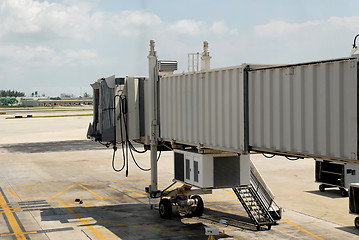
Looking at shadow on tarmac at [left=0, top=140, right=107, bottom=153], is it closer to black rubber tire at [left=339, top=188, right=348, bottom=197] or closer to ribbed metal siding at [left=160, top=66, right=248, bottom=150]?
black rubber tire at [left=339, top=188, right=348, bottom=197]

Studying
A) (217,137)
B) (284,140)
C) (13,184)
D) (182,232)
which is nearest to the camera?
(284,140)

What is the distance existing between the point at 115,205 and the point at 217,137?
10944 mm

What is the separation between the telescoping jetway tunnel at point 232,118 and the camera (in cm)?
1397

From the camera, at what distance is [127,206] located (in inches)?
1086

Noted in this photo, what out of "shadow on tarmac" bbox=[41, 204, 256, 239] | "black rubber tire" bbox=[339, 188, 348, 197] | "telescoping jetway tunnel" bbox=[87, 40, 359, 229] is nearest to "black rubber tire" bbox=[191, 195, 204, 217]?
"telescoping jetway tunnel" bbox=[87, 40, 359, 229]

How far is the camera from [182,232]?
2191cm

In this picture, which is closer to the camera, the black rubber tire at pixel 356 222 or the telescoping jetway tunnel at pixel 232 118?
the telescoping jetway tunnel at pixel 232 118

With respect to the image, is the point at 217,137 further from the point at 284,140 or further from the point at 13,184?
the point at 13,184

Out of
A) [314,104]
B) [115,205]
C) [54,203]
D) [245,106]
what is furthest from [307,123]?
[54,203]

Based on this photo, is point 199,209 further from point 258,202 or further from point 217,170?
point 217,170

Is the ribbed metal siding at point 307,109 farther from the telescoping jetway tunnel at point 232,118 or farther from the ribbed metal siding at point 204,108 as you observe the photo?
the ribbed metal siding at point 204,108

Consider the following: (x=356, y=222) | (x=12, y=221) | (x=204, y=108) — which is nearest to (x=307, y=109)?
(x=204, y=108)

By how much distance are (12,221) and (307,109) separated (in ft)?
52.4

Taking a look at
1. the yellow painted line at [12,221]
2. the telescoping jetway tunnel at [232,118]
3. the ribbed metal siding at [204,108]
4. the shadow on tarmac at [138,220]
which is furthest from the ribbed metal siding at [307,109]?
the yellow painted line at [12,221]
